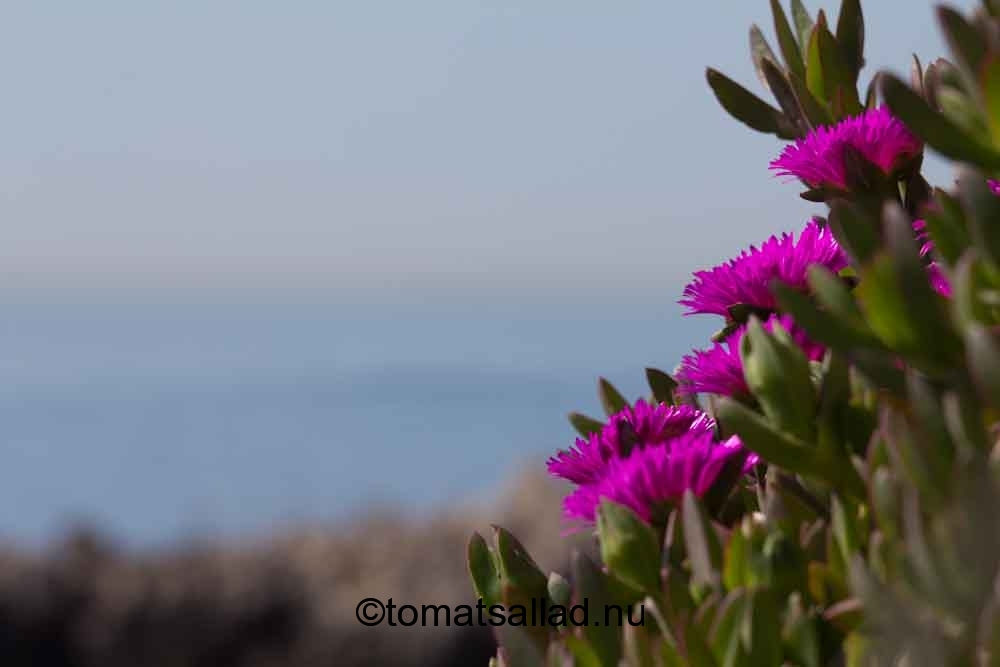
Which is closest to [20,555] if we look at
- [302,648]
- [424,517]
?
[302,648]

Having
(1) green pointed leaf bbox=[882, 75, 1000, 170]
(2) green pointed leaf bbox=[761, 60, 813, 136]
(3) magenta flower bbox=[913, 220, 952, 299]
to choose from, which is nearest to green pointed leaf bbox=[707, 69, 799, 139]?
(2) green pointed leaf bbox=[761, 60, 813, 136]

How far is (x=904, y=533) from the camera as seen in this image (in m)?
0.77

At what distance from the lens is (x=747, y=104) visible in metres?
1.33

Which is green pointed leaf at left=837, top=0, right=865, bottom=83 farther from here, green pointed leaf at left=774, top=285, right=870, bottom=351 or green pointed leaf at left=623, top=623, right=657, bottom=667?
green pointed leaf at left=623, top=623, right=657, bottom=667

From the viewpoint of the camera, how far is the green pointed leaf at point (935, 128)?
0.85 m

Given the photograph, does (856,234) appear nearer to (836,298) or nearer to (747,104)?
(836,298)

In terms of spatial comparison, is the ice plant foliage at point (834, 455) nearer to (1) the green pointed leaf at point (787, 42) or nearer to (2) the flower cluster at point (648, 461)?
(2) the flower cluster at point (648, 461)

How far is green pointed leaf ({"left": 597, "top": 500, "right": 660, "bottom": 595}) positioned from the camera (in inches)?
35.1

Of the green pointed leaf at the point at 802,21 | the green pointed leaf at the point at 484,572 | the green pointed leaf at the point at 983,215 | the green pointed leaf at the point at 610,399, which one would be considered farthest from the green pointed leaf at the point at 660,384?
the green pointed leaf at the point at 983,215

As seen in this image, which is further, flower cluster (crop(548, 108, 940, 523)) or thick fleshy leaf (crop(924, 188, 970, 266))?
flower cluster (crop(548, 108, 940, 523))

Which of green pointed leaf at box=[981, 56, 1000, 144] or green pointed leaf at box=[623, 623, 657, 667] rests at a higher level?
green pointed leaf at box=[981, 56, 1000, 144]

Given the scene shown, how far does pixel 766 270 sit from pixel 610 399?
22 centimetres

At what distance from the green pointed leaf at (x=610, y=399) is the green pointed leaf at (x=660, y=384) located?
0.03 m

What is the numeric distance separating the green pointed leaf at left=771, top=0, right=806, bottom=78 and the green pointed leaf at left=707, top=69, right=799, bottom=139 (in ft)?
0.15
